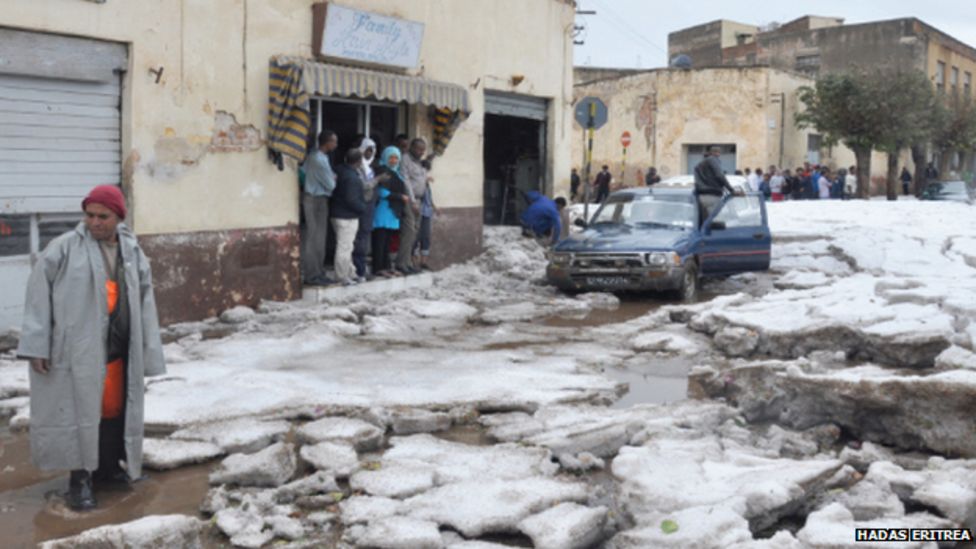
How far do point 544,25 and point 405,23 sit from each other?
4.59m

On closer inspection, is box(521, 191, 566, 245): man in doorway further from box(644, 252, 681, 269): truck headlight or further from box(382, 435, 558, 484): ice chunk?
box(382, 435, 558, 484): ice chunk

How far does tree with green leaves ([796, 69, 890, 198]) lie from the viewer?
120ft

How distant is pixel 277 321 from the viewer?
10969mm

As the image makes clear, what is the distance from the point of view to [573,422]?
22.1ft

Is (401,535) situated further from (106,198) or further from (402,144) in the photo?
(402,144)

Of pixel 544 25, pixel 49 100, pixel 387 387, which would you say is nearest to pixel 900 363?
pixel 387 387

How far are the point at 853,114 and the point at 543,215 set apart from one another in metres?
24.0

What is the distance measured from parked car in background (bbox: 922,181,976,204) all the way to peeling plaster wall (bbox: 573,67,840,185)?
21.4ft

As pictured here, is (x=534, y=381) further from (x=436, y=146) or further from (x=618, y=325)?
(x=436, y=146)

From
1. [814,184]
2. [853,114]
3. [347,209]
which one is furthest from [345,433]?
[853,114]

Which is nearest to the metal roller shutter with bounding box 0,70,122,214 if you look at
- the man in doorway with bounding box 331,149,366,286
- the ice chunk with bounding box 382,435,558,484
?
the man in doorway with bounding box 331,149,366,286

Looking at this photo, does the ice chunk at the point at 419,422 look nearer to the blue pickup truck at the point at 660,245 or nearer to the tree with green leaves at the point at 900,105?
the blue pickup truck at the point at 660,245

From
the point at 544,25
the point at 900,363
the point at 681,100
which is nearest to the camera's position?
the point at 900,363

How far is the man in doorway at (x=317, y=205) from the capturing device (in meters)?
12.1
